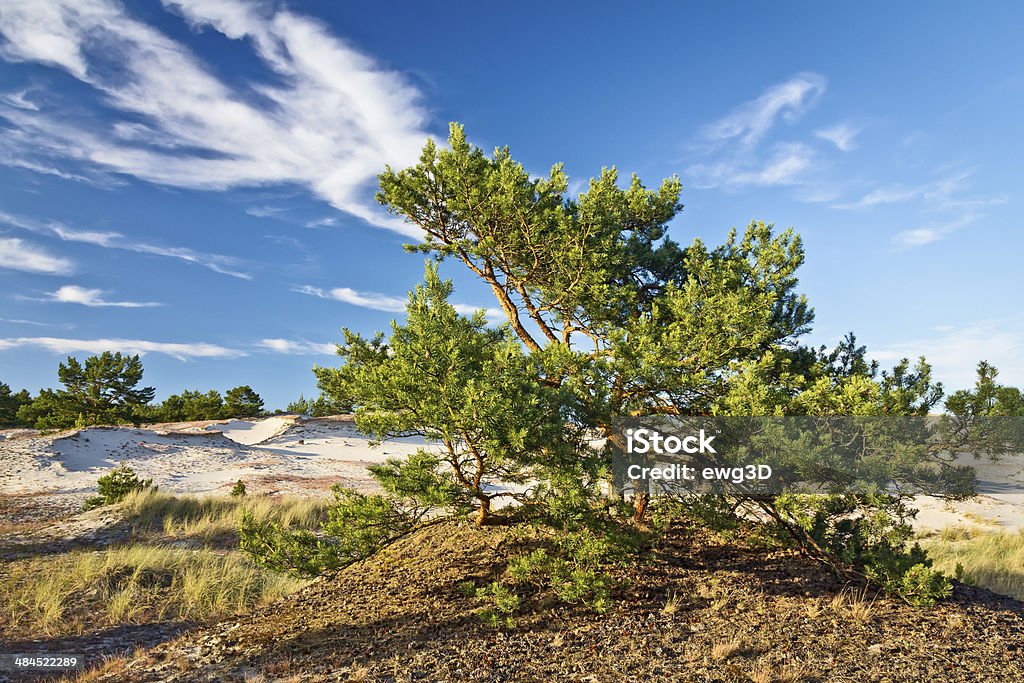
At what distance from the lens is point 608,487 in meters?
8.68

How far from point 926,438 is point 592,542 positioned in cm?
423

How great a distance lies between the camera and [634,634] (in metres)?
7.22

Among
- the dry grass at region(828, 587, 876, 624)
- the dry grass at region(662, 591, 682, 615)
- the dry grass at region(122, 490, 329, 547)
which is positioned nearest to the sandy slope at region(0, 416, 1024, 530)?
the dry grass at region(122, 490, 329, 547)

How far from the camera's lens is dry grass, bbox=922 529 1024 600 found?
11.0 m

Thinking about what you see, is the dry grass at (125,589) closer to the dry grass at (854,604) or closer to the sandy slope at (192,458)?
the dry grass at (854,604)

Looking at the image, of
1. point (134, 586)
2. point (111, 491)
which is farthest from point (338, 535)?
point (111, 491)

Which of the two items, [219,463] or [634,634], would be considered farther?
[219,463]

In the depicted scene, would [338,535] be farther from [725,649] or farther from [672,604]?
[725,649]

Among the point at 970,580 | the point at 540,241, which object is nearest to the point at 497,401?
the point at 540,241

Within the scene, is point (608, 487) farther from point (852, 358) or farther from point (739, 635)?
point (852, 358)

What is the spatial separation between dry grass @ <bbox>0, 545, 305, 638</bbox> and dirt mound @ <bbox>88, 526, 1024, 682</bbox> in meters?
1.29

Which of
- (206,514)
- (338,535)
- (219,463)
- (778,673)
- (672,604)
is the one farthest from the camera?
(219,463)

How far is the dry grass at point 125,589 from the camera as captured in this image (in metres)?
9.13

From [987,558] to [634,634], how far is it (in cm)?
1103
